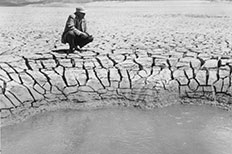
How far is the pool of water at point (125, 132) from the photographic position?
4.63m

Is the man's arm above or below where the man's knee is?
above

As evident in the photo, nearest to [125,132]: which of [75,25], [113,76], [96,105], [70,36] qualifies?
[96,105]

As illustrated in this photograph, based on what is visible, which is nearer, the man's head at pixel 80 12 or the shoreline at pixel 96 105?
the shoreline at pixel 96 105

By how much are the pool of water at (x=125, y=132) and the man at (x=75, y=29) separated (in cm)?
147

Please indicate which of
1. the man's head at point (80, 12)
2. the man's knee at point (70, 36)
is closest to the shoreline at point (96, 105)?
the man's knee at point (70, 36)

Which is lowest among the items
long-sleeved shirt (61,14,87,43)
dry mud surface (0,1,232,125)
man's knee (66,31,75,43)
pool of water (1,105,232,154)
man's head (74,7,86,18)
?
pool of water (1,105,232,154)

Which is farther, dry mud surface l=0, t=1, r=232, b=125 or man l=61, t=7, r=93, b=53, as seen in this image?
man l=61, t=7, r=93, b=53

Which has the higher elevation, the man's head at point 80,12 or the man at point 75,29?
the man's head at point 80,12

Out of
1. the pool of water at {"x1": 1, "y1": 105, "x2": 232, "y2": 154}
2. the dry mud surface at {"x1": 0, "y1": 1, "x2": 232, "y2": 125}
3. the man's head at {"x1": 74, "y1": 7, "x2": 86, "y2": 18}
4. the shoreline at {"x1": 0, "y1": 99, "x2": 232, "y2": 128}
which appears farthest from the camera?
the man's head at {"x1": 74, "y1": 7, "x2": 86, "y2": 18}

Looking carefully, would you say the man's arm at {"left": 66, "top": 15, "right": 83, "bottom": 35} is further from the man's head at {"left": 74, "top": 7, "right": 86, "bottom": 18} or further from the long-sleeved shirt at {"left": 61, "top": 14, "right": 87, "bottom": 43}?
the man's head at {"left": 74, "top": 7, "right": 86, "bottom": 18}

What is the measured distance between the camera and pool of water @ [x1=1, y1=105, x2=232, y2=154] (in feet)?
15.2

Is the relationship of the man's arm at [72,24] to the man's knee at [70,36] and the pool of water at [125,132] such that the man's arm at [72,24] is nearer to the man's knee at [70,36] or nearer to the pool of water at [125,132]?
the man's knee at [70,36]

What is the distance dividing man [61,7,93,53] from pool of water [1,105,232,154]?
57.9 inches

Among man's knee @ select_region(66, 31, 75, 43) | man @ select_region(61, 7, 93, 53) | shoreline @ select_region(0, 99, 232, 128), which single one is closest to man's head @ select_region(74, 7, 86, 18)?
man @ select_region(61, 7, 93, 53)
